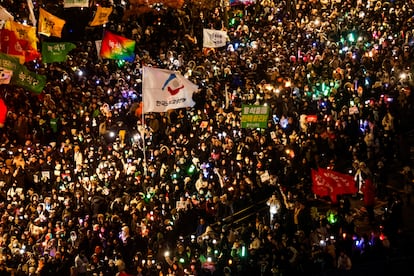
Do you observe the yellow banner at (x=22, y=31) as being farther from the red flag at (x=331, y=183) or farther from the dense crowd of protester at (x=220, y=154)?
the red flag at (x=331, y=183)

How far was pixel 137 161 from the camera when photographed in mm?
18844

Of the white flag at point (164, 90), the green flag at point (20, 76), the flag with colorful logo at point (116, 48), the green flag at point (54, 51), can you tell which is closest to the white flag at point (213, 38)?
the flag with colorful logo at point (116, 48)

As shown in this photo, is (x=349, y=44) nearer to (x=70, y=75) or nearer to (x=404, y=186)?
(x=404, y=186)

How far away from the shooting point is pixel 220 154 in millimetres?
17484

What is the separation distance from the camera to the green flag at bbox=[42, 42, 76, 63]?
22.3 meters

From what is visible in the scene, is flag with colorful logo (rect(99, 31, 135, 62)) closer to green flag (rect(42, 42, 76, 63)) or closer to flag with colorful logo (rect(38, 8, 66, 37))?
green flag (rect(42, 42, 76, 63))

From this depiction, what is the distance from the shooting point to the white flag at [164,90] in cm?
1838

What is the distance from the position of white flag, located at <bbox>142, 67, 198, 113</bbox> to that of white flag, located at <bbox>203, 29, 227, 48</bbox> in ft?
17.7

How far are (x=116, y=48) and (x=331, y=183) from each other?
1148cm

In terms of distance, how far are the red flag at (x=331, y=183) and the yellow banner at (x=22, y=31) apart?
11764 mm

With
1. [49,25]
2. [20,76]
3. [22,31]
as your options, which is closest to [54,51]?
[22,31]

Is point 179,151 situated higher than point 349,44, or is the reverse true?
point 349,44

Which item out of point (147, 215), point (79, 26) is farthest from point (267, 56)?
point (79, 26)

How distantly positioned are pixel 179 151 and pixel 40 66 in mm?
9981
